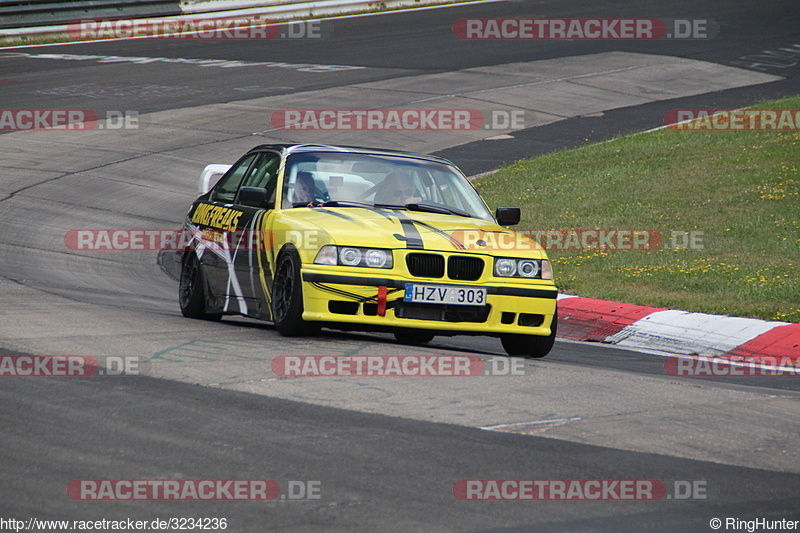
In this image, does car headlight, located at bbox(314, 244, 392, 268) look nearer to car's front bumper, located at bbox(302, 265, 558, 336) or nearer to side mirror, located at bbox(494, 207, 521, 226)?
car's front bumper, located at bbox(302, 265, 558, 336)

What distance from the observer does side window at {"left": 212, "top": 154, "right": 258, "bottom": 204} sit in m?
9.71

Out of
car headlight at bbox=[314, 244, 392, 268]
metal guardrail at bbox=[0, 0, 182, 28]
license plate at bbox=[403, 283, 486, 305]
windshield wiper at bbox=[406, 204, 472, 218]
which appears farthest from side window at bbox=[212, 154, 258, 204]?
metal guardrail at bbox=[0, 0, 182, 28]

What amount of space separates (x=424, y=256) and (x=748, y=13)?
3408cm

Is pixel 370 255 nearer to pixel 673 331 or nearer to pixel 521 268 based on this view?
pixel 521 268

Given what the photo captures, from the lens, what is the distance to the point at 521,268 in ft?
26.4

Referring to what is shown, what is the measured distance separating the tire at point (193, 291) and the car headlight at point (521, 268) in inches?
102

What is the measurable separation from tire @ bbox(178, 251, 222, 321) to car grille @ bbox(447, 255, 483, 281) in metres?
2.43

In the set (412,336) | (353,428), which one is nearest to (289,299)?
(412,336)

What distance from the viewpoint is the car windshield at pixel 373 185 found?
866cm

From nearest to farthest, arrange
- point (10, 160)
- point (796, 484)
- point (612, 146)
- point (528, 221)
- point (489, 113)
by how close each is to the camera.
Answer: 1. point (796, 484)
2. point (528, 221)
3. point (10, 160)
4. point (612, 146)
5. point (489, 113)

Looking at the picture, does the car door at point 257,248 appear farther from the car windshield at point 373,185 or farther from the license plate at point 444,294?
the license plate at point 444,294

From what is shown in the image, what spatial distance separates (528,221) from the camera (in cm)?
1529

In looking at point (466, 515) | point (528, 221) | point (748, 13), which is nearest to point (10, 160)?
point (528, 221)

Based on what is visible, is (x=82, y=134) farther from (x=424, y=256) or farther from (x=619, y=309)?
(x=424, y=256)
